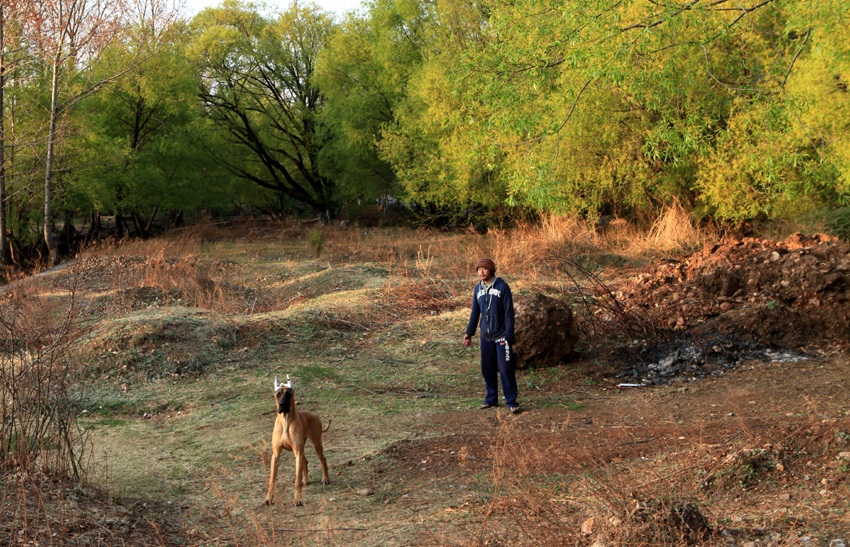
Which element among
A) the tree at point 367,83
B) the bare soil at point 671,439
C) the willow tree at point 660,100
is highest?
the tree at point 367,83

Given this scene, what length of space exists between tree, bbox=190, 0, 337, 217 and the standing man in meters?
32.2

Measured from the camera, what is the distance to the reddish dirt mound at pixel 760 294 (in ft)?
36.2

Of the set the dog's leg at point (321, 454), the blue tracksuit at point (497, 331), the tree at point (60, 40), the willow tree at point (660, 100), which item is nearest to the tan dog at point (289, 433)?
the dog's leg at point (321, 454)

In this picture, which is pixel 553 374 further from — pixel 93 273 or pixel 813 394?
pixel 93 273

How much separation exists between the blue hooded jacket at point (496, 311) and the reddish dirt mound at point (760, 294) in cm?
391

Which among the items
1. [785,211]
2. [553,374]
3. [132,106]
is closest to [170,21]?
[132,106]

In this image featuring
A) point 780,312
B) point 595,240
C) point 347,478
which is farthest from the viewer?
point 595,240

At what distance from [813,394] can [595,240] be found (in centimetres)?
1361

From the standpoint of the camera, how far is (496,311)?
8.80 meters

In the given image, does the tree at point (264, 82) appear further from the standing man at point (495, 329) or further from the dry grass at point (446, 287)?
the standing man at point (495, 329)

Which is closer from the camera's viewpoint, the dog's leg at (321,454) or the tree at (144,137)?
the dog's leg at (321,454)

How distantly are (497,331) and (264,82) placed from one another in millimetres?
36525

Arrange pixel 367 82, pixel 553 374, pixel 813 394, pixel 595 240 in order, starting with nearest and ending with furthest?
1. pixel 813 394
2. pixel 553 374
3. pixel 595 240
4. pixel 367 82

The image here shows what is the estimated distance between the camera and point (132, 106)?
113 ft
